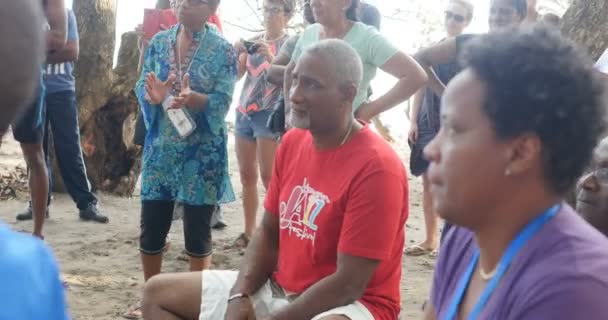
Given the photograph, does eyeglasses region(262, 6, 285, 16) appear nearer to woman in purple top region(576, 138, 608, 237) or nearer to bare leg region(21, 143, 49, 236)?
bare leg region(21, 143, 49, 236)

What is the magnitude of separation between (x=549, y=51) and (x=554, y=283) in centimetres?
47

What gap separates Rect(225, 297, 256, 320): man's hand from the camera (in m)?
2.84

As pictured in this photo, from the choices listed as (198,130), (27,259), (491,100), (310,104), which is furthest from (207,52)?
(27,259)

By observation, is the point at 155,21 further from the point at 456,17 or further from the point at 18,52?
the point at 18,52

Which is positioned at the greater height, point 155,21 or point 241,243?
point 155,21

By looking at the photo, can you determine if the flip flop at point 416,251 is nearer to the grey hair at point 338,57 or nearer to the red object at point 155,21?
the red object at point 155,21

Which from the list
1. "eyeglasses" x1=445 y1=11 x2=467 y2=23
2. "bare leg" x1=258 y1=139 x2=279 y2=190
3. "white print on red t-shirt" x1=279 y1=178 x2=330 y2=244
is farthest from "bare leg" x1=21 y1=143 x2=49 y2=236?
"eyeglasses" x1=445 y1=11 x2=467 y2=23

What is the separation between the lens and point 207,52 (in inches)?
151

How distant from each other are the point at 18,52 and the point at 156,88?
298 centimetres

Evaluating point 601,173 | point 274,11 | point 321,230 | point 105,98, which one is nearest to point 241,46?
point 274,11

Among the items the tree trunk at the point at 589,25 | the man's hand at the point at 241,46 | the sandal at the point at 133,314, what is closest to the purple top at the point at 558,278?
the sandal at the point at 133,314

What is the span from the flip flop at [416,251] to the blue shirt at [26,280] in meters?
4.43

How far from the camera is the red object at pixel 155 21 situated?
500cm

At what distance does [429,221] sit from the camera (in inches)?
202
